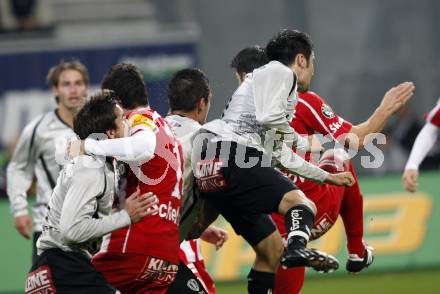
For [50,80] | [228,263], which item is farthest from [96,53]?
[50,80]

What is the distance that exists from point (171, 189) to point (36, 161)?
94.6 inches

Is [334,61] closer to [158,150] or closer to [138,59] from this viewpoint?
[138,59]

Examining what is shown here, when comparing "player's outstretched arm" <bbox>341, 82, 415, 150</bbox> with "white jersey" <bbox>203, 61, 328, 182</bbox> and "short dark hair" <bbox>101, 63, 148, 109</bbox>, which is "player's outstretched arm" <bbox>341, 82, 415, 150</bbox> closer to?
"white jersey" <bbox>203, 61, 328, 182</bbox>

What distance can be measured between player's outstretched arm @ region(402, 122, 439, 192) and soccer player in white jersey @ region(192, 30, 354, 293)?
1403 millimetres

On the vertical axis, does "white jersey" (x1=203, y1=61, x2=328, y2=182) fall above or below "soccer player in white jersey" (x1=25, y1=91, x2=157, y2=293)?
above

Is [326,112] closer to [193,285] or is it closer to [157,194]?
[193,285]

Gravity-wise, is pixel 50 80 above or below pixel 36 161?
above

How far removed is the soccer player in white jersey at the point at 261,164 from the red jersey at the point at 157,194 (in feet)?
1.32

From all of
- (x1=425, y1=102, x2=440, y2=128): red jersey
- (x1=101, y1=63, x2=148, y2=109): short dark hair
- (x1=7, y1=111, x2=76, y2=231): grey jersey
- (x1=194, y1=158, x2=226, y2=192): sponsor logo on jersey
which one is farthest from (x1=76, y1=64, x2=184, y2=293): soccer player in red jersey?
(x1=425, y1=102, x2=440, y2=128): red jersey

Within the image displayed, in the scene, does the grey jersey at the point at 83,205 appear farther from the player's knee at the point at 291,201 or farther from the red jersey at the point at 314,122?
the red jersey at the point at 314,122

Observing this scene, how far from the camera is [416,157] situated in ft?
27.9

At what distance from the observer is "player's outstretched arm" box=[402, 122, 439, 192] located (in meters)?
8.34

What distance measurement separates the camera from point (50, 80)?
347 inches

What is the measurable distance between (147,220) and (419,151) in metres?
2.90
